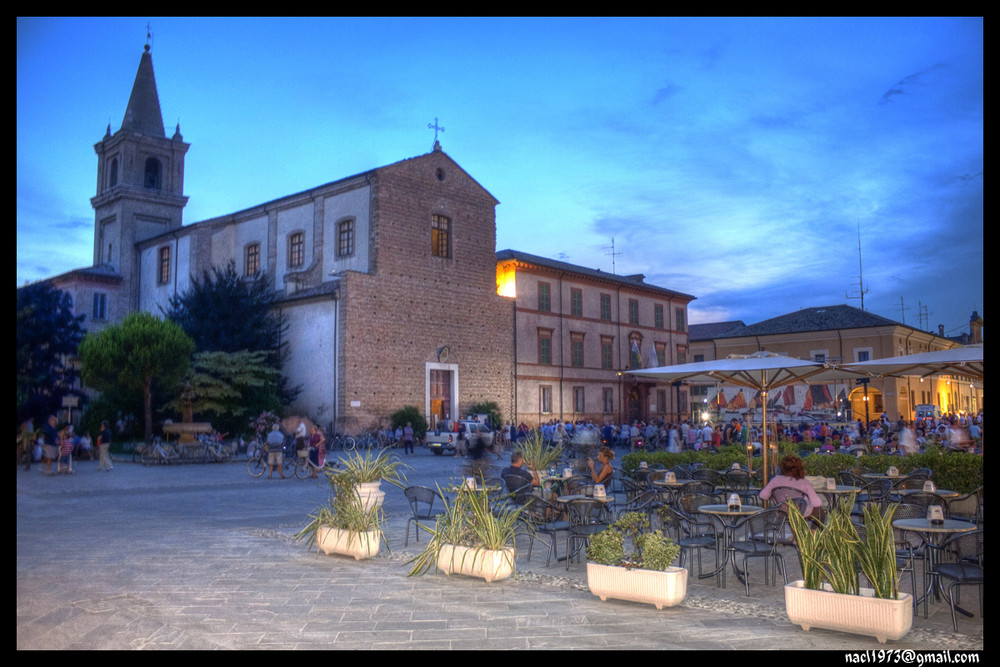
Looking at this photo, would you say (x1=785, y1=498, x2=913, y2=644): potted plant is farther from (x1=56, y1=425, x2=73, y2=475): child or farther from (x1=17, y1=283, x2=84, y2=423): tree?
(x1=56, y1=425, x2=73, y2=475): child

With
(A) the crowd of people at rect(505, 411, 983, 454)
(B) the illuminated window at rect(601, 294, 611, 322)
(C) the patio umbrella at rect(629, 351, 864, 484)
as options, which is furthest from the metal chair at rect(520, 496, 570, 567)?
(B) the illuminated window at rect(601, 294, 611, 322)

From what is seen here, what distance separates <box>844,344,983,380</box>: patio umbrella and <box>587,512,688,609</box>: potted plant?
4200 mm

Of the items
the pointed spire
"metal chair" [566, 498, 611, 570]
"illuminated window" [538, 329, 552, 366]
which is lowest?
"metal chair" [566, 498, 611, 570]

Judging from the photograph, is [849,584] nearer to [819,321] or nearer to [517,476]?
[517,476]

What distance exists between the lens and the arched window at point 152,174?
43.2 meters

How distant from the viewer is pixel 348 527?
27.9 feet

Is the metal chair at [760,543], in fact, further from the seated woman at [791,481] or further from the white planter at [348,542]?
the white planter at [348,542]

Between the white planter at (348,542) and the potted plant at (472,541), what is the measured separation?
31.8 inches

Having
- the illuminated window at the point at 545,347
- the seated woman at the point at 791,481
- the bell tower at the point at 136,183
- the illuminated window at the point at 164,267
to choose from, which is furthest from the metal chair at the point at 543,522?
the bell tower at the point at 136,183

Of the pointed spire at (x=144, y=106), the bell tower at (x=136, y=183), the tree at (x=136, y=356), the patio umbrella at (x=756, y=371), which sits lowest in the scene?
the patio umbrella at (x=756, y=371)

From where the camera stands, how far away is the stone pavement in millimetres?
5332

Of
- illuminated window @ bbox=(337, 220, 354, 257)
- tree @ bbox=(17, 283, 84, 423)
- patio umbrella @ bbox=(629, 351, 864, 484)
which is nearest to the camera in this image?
tree @ bbox=(17, 283, 84, 423)

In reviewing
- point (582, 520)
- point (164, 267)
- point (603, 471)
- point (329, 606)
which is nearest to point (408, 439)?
point (164, 267)
